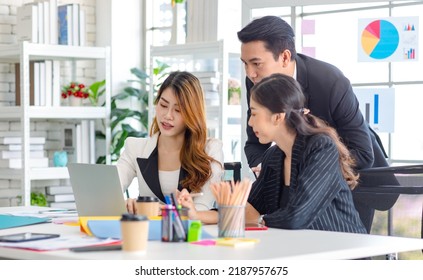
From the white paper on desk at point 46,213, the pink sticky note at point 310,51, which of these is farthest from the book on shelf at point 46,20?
the white paper on desk at point 46,213

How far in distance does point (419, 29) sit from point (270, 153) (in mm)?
1770

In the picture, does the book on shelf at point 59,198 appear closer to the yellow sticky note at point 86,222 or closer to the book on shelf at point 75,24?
the book on shelf at point 75,24

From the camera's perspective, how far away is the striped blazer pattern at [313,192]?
8.67 ft

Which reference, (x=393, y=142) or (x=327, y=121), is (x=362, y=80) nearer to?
(x=393, y=142)

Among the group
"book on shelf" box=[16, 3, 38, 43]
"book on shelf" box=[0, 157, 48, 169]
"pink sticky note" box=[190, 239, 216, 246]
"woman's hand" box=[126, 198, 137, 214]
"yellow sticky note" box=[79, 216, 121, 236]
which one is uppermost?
"book on shelf" box=[16, 3, 38, 43]

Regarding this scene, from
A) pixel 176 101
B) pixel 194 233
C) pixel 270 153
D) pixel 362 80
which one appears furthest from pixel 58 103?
pixel 194 233

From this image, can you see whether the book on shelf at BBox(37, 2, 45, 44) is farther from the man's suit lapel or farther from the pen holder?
the pen holder

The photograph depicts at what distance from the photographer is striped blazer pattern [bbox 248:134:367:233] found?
264cm

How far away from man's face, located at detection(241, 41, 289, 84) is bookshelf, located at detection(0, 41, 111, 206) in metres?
3.19

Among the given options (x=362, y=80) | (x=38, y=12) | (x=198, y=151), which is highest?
(x=38, y=12)

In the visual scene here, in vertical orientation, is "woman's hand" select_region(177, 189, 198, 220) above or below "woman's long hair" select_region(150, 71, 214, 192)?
below

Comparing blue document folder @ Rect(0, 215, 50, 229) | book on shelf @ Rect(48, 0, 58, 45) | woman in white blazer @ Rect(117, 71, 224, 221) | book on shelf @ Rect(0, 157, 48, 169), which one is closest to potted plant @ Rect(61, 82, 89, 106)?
book on shelf @ Rect(48, 0, 58, 45)

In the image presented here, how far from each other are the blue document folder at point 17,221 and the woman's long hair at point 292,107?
0.83 m
